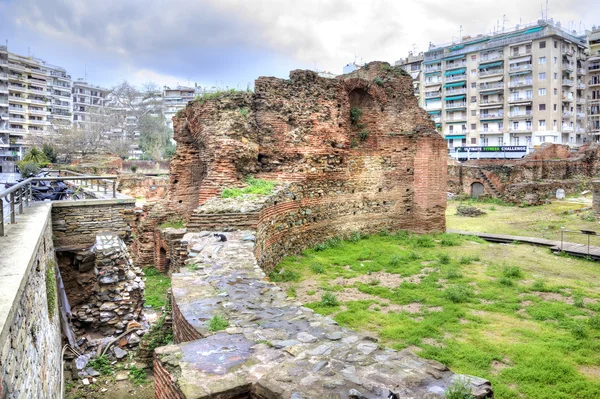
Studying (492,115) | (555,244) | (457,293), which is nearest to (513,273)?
(457,293)

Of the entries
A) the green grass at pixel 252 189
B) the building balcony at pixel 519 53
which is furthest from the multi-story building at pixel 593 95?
the green grass at pixel 252 189

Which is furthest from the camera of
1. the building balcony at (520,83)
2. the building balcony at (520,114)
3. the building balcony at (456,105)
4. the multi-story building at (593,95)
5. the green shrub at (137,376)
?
the building balcony at (456,105)

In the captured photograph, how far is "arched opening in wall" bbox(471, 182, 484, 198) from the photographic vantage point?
3033 cm

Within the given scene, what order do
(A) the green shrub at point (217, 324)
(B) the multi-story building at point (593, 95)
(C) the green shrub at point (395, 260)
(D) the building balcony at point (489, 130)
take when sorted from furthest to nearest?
(B) the multi-story building at point (593, 95), (D) the building balcony at point (489, 130), (C) the green shrub at point (395, 260), (A) the green shrub at point (217, 324)

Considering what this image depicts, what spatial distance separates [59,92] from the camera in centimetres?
7262

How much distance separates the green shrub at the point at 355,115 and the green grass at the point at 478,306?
399 centimetres

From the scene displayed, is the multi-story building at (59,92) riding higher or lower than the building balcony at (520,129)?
higher

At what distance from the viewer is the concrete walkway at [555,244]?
12.1 meters

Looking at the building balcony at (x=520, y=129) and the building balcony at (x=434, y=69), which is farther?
the building balcony at (x=434, y=69)

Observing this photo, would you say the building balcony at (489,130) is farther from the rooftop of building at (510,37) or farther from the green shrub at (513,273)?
the green shrub at (513,273)

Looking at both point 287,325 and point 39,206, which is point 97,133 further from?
point 287,325

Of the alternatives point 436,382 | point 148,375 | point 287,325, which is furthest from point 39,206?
point 436,382

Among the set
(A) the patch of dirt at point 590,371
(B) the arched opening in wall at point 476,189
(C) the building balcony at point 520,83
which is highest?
(C) the building balcony at point 520,83

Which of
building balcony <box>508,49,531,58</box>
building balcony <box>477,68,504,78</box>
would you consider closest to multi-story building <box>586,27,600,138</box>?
building balcony <box>508,49,531,58</box>
